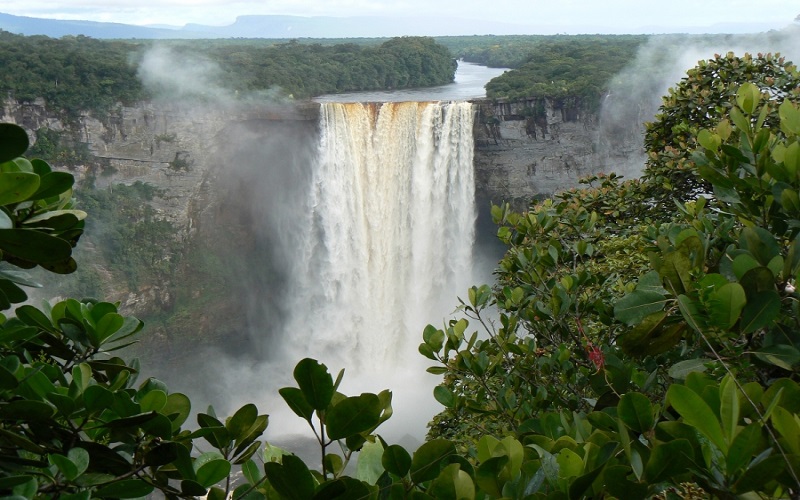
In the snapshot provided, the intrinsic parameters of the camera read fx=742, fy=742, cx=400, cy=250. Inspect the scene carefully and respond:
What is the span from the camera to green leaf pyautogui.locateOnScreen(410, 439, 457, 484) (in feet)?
3.37

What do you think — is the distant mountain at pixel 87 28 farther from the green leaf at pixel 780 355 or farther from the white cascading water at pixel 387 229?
the green leaf at pixel 780 355

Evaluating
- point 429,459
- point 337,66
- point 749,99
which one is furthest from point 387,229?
point 429,459

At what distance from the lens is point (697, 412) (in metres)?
0.88

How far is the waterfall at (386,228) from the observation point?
18234 millimetres

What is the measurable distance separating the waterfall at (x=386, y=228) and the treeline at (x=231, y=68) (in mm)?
5149

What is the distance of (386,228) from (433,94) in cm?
838

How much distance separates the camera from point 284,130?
2139 cm

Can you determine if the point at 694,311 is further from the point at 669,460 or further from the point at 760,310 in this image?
the point at 669,460

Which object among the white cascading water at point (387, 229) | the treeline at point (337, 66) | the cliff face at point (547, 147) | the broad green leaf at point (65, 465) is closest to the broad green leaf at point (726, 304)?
the broad green leaf at point (65, 465)

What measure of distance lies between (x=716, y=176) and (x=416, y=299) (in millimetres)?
18058

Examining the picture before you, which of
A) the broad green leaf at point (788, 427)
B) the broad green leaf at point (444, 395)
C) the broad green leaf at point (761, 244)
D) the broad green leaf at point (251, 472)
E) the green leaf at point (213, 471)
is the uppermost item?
the broad green leaf at point (761, 244)

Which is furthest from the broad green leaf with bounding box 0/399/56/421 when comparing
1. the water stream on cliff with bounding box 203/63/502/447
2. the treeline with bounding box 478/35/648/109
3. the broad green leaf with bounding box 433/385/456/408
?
the treeline with bounding box 478/35/648/109

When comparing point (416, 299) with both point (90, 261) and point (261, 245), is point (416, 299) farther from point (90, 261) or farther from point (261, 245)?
point (90, 261)

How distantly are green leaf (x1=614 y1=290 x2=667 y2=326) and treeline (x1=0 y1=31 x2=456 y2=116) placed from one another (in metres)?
21.5
